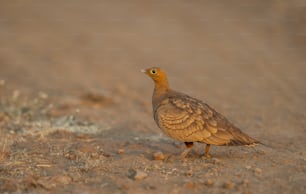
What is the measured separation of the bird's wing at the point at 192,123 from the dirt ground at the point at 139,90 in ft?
0.96

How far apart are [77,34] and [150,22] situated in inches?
93.6

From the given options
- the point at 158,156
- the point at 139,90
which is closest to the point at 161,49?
the point at 139,90

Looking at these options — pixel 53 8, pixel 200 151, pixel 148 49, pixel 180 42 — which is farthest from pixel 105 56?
pixel 200 151

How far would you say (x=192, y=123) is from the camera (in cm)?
632

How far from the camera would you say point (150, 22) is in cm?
1762

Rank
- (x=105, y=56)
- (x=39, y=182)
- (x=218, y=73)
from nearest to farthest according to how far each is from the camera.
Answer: (x=39, y=182), (x=218, y=73), (x=105, y=56)

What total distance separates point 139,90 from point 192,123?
523 cm

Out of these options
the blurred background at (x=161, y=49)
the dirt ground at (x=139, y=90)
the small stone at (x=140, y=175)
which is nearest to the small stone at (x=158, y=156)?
the dirt ground at (x=139, y=90)

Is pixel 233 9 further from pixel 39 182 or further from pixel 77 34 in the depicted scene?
pixel 39 182

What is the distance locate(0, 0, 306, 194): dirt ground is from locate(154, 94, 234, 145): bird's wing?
292 millimetres

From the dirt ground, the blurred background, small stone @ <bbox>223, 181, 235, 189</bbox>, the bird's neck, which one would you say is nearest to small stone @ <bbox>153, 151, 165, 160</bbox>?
the dirt ground

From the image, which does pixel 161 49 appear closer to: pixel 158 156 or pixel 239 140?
pixel 158 156

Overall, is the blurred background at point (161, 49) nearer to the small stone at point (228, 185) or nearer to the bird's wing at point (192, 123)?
the bird's wing at point (192, 123)

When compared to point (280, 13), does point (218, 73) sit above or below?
below
